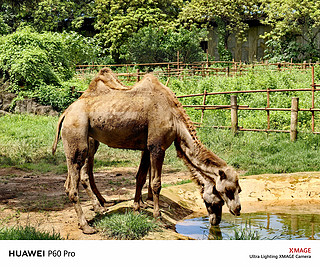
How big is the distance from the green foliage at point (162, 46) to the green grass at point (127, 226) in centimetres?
2464

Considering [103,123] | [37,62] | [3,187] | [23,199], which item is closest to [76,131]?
[103,123]

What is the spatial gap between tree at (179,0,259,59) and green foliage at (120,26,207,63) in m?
2.01

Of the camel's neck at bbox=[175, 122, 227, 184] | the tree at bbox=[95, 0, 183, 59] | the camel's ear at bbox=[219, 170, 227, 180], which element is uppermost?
the tree at bbox=[95, 0, 183, 59]

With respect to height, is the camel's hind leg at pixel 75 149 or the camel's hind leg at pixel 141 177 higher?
the camel's hind leg at pixel 75 149

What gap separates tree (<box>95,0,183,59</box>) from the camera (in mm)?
30359

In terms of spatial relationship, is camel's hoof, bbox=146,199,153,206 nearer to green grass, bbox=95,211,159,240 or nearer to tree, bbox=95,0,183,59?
green grass, bbox=95,211,159,240

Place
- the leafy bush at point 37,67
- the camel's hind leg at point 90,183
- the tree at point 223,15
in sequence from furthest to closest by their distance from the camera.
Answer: the tree at point 223,15 < the leafy bush at point 37,67 < the camel's hind leg at point 90,183

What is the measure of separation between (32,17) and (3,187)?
86.1 feet

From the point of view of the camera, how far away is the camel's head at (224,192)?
5.11 meters

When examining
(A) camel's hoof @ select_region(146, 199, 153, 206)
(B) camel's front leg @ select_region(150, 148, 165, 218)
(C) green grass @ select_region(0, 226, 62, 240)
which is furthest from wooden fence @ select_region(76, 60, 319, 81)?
(C) green grass @ select_region(0, 226, 62, 240)

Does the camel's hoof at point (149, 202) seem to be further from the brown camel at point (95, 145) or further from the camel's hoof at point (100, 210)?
the camel's hoof at point (100, 210)

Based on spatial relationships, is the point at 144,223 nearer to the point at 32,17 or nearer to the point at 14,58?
the point at 14,58

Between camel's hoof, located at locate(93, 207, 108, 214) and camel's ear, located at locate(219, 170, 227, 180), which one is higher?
camel's ear, located at locate(219, 170, 227, 180)

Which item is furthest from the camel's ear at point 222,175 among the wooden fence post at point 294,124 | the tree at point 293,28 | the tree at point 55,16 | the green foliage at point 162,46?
the tree at point 55,16
